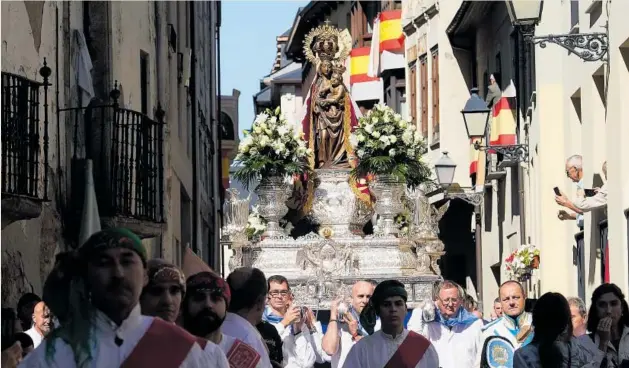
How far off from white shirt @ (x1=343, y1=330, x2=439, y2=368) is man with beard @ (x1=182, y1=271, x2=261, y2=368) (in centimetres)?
315

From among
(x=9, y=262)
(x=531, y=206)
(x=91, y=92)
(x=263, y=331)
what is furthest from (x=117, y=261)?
(x=531, y=206)

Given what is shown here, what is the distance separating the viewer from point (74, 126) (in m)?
15.8

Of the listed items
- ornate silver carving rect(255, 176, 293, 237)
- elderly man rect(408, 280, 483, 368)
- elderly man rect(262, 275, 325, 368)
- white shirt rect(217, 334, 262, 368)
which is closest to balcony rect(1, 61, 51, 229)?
elderly man rect(262, 275, 325, 368)

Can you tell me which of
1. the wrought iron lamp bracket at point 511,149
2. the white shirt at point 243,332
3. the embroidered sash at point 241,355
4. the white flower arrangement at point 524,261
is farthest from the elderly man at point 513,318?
the white flower arrangement at point 524,261

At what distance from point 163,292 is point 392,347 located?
12.8 ft

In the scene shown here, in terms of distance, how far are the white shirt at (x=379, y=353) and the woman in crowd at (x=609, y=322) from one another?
990 mm

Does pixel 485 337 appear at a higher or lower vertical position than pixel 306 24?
lower

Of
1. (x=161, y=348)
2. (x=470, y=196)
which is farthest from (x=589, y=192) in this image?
(x=161, y=348)

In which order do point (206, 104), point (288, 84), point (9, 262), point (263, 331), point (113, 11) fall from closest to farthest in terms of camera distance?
point (263, 331)
point (9, 262)
point (113, 11)
point (206, 104)
point (288, 84)

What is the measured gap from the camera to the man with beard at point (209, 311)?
24.4 ft

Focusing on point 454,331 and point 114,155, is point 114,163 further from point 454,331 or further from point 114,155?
point 454,331

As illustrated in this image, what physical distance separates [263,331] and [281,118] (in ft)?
37.4

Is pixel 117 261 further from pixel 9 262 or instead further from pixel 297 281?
pixel 297 281

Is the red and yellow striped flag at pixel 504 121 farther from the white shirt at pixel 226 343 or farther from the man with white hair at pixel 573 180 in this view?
the white shirt at pixel 226 343
